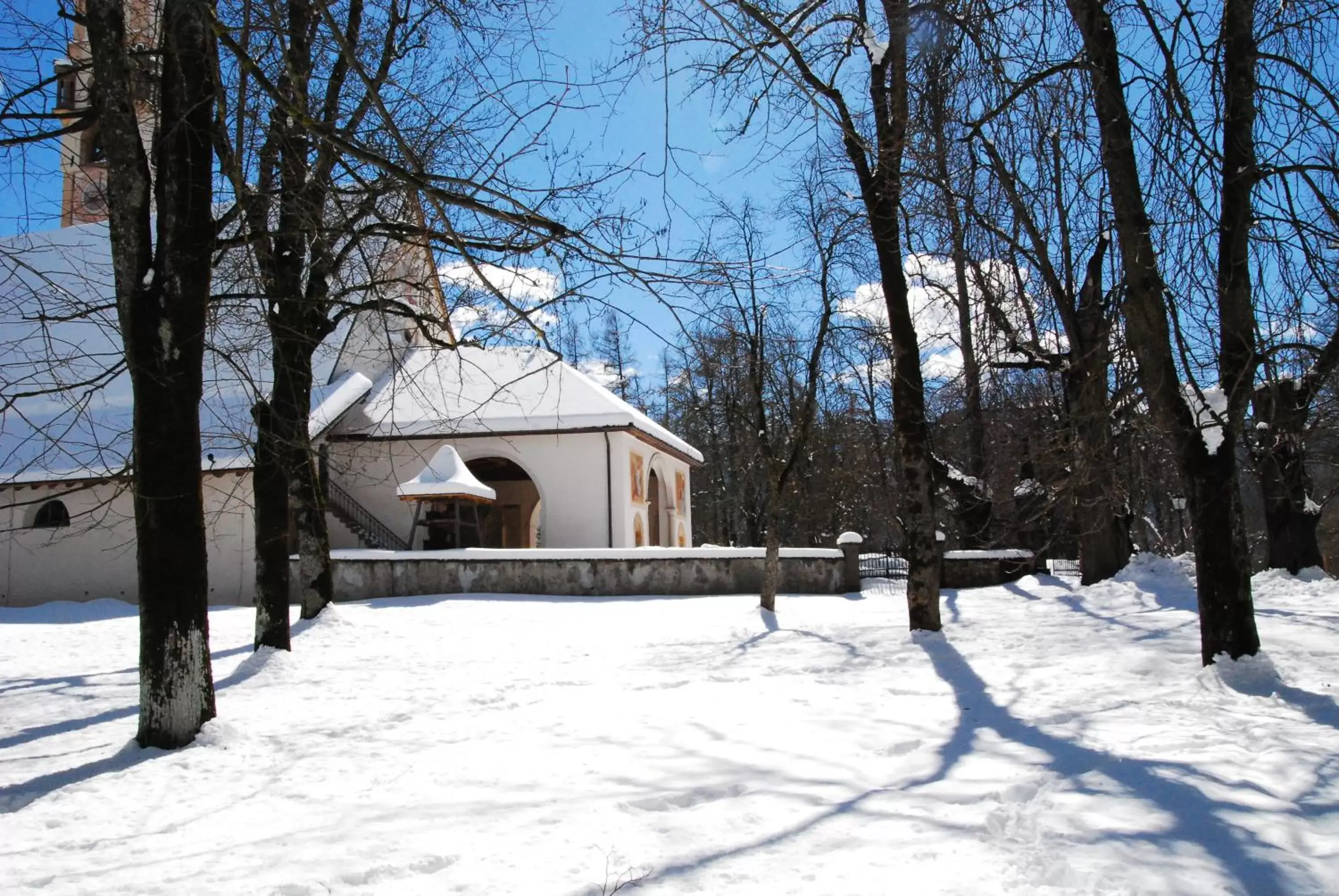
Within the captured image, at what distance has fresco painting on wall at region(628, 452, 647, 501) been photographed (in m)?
23.8

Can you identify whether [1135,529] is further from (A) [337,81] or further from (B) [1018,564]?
(A) [337,81]

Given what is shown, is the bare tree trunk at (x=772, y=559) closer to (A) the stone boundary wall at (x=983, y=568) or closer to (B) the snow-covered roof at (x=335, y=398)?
(A) the stone boundary wall at (x=983, y=568)

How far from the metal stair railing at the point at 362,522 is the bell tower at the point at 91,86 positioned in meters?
15.0

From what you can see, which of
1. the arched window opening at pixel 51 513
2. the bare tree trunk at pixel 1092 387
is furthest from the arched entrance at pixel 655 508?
the bare tree trunk at pixel 1092 387

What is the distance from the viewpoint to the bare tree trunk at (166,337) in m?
5.75

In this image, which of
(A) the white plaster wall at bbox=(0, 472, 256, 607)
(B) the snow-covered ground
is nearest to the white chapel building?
(A) the white plaster wall at bbox=(0, 472, 256, 607)

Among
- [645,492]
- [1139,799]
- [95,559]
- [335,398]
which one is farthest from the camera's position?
[645,492]

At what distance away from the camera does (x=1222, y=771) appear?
14.8 feet

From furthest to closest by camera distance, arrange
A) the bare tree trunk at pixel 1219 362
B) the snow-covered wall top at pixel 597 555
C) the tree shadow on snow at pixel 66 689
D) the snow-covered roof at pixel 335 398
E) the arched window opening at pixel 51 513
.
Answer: the arched window opening at pixel 51 513 → the snow-covered roof at pixel 335 398 → the snow-covered wall top at pixel 597 555 → the tree shadow on snow at pixel 66 689 → the bare tree trunk at pixel 1219 362

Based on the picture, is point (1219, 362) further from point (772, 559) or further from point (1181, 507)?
point (1181, 507)

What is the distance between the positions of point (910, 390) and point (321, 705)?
6.47 m

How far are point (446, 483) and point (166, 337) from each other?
43.5 ft

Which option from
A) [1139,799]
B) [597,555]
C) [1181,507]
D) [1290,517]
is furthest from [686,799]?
[1181,507]

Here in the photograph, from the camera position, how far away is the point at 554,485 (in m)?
23.2
